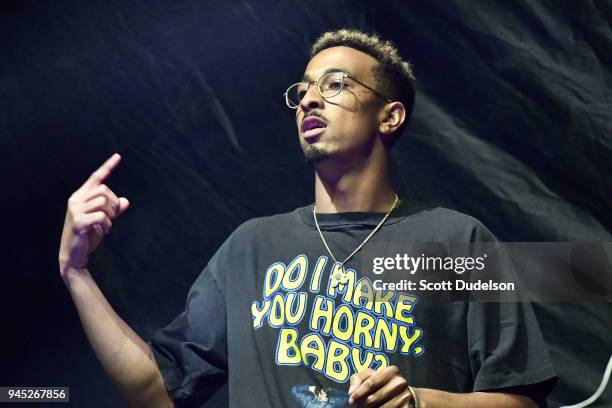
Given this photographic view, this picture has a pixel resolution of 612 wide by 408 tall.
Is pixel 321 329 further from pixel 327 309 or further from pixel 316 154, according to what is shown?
pixel 316 154

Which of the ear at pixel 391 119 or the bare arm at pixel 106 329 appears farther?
the ear at pixel 391 119

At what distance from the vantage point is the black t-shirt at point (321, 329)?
5.18 ft

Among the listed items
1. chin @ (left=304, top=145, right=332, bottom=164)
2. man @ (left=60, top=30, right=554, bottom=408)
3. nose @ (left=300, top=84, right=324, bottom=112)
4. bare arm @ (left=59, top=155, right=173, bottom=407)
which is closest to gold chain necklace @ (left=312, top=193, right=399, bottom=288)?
man @ (left=60, top=30, right=554, bottom=408)

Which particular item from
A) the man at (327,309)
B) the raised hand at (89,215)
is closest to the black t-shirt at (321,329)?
the man at (327,309)

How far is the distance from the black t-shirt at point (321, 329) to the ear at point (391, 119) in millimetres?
180

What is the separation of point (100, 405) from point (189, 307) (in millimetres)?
361

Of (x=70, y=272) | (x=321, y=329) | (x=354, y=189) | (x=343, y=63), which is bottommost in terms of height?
(x=321, y=329)

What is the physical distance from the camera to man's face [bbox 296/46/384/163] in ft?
5.81

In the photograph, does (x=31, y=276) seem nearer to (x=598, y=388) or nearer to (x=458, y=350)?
(x=458, y=350)

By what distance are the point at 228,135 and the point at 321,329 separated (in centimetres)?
62

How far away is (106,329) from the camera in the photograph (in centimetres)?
164

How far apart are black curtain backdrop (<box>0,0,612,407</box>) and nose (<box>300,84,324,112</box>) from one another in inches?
9.7

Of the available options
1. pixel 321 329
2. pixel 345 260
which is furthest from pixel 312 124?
pixel 321 329

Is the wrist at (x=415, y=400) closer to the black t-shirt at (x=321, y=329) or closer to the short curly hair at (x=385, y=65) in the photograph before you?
the black t-shirt at (x=321, y=329)
